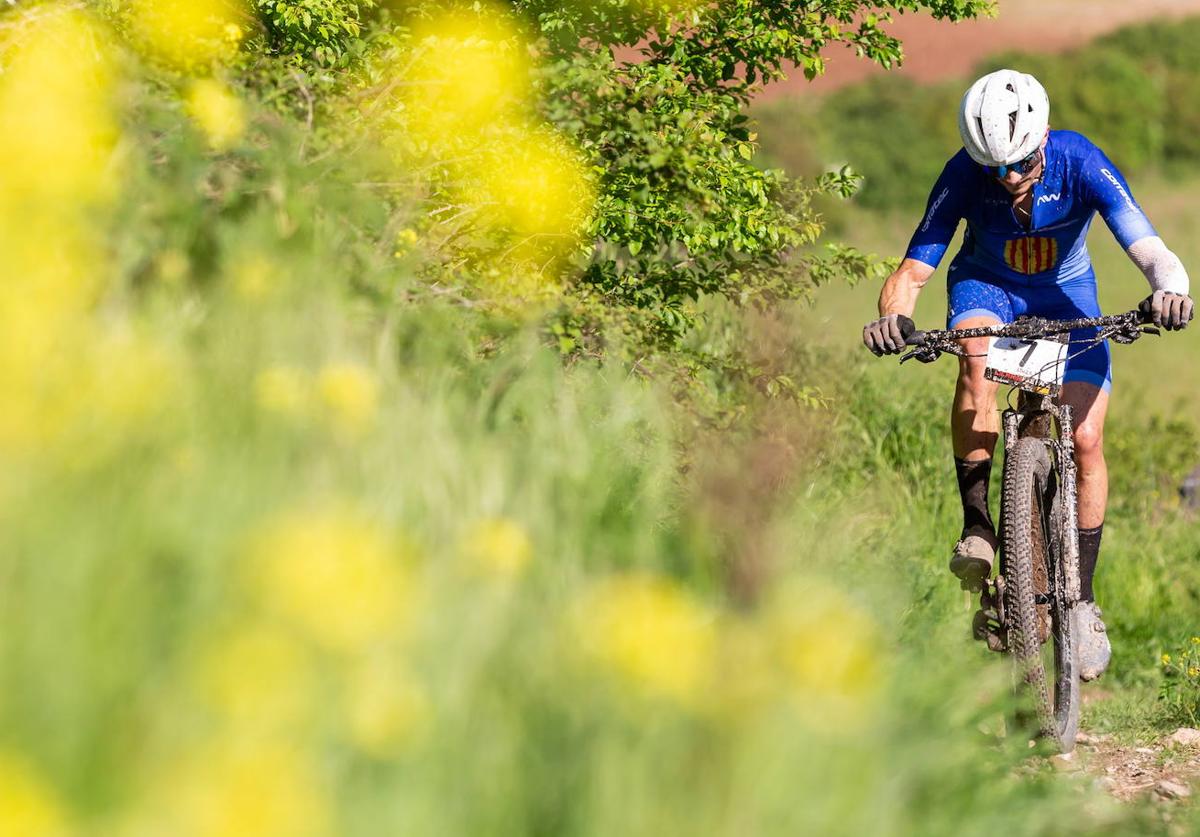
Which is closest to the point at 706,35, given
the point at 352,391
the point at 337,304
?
the point at 337,304

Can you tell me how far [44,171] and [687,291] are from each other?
444 centimetres

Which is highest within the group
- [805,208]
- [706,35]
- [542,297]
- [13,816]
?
[706,35]

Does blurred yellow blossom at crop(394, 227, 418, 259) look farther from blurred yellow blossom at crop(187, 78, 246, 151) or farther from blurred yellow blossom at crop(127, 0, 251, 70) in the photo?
blurred yellow blossom at crop(127, 0, 251, 70)

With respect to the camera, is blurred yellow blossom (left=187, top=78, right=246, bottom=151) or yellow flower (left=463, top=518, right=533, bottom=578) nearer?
yellow flower (left=463, top=518, right=533, bottom=578)

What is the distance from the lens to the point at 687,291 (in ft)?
23.3

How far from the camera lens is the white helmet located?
17.6ft

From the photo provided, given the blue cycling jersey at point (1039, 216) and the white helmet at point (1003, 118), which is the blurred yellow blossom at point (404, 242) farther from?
the blue cycling jersey at point (1039, 216)

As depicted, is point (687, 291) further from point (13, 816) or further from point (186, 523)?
point (13, 816)

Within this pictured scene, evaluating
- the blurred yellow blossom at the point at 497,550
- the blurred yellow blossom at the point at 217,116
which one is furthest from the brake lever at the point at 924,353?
the blurred yellow blossom at the point at 497,550

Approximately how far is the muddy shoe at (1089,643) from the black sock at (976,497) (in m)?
0.39

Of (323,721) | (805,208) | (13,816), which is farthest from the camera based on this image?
(805,208)

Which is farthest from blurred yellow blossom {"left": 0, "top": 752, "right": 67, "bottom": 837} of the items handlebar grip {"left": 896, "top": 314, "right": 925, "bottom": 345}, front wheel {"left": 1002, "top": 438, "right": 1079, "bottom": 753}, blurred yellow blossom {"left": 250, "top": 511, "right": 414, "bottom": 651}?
handlebar grip {"left": 896, "top": 314, "right": 925, "bottom": 345}

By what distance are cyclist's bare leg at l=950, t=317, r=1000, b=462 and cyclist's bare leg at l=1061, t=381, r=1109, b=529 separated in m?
0.27

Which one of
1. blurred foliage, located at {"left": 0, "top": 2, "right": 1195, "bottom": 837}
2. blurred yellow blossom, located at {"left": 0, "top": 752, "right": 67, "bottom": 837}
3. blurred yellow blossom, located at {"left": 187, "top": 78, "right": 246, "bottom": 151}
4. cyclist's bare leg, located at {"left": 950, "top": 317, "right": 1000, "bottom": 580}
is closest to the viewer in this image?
blurred yellow blossom, located at {"left": 0, "top": 752, "right": 67, "bottom": 837}
